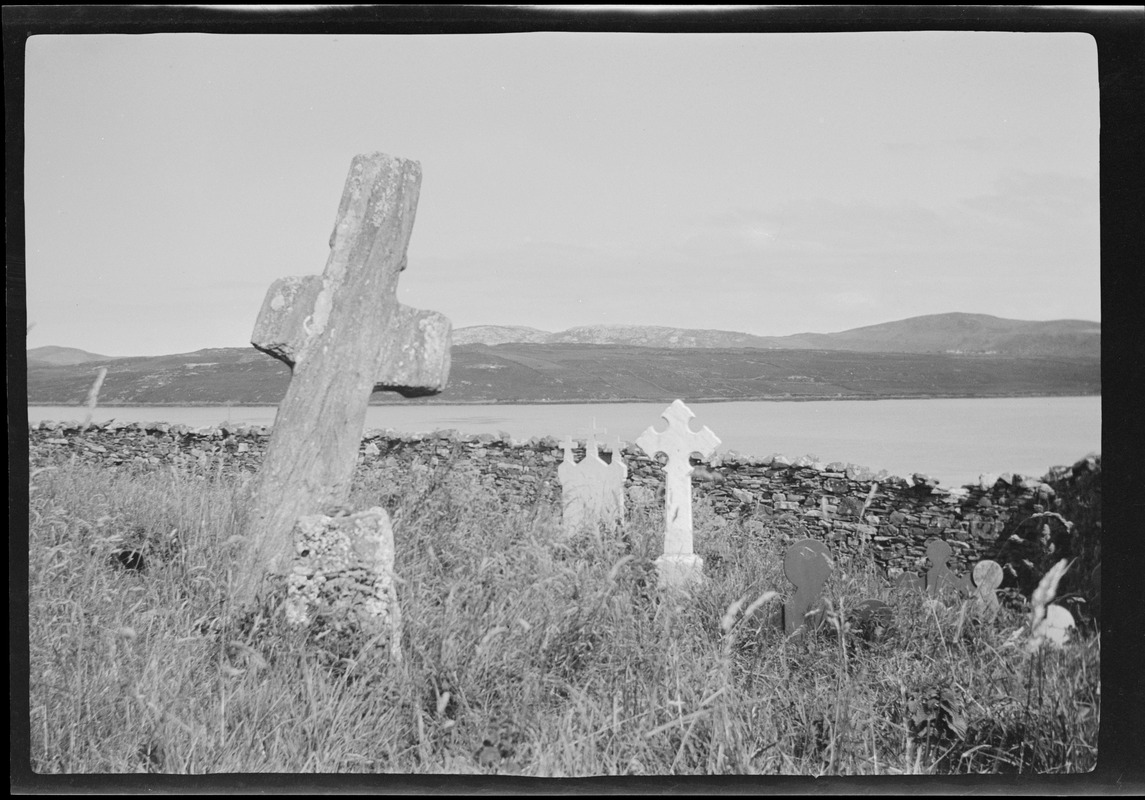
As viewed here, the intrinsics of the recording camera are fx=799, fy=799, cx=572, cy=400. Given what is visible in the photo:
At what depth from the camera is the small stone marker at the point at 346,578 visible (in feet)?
11.1

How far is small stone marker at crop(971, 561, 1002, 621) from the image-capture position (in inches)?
186

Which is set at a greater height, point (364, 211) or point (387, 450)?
point (364, 211)

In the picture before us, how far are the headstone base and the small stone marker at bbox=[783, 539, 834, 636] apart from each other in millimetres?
621

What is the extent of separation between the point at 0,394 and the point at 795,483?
594 centimetres

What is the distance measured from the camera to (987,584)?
4.96 meters

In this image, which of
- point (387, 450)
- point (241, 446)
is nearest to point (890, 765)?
point (387, 450)

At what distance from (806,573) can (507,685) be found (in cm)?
181

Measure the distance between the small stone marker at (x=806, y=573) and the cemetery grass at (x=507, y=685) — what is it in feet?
0.57

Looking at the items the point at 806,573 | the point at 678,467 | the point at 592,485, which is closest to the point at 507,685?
the point at 806,573

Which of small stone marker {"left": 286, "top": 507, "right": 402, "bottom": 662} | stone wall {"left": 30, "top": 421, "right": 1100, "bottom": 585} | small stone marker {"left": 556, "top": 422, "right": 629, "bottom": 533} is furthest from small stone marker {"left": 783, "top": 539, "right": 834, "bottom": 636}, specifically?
small stone marker {"left": 556, "top": 422, "right": 629, "bottom": 533}

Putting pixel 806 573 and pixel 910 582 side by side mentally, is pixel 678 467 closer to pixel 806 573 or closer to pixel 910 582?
pixel 806 573

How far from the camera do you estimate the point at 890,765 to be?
10.6ft

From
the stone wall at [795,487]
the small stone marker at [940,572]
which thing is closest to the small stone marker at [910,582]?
the small stone marker at [940,572]

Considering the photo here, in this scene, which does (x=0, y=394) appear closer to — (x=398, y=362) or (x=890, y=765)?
(x=398, y=362)
